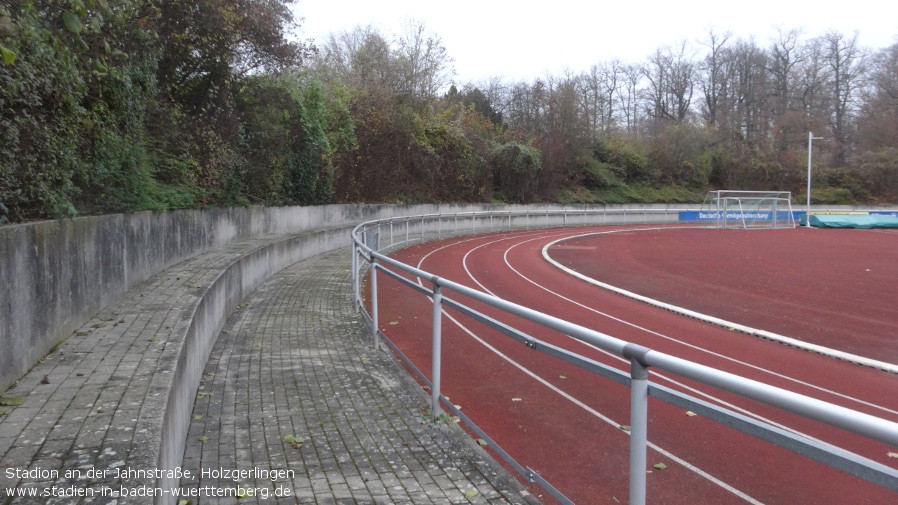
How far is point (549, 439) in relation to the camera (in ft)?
17.0

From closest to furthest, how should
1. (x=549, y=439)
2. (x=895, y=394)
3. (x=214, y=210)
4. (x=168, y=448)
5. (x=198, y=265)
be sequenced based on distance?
1. (x=168, y=448)
2. (x=549, y=439)
3. (x=895, y=394)
4. (x=198, y=265)
5. (x=214, y=210)

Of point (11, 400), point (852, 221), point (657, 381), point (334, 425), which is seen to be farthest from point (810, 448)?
point (852, 221)

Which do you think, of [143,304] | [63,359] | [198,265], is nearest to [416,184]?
[198,265]

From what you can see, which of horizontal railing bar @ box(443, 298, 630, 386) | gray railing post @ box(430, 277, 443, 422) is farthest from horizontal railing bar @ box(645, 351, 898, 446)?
gray railing post @ box(430, 277, 443, 422)

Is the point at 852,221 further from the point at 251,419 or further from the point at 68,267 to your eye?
the point at 68,267

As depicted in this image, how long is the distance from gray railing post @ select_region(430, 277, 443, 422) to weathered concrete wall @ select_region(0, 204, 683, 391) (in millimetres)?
3307

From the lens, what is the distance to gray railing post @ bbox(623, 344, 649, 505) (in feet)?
9.59

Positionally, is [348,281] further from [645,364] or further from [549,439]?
[645,364]

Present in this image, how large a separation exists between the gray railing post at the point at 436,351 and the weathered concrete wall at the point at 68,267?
3.31 meters

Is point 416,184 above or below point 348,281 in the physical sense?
above

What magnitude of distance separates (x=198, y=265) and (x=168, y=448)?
8804 millimetres

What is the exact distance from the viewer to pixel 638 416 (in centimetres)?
300

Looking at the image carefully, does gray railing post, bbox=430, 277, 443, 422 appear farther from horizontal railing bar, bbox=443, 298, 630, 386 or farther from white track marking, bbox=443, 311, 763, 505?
white track marking, bbox=443, 311, 763, 505

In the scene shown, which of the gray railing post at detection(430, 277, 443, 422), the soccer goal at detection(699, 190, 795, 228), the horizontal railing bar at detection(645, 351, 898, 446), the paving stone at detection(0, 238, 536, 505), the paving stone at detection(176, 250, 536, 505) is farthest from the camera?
the soccer goal at detection(699, 190, 795, 228)
